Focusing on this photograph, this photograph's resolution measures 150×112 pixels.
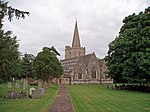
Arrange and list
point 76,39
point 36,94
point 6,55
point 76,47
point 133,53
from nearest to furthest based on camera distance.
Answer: point 6,55 → point 36,94 → point 133,53 → point 76,39 → point 76,47

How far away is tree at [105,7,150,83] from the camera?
3565 cm

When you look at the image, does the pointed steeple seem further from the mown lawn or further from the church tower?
the mown lawn

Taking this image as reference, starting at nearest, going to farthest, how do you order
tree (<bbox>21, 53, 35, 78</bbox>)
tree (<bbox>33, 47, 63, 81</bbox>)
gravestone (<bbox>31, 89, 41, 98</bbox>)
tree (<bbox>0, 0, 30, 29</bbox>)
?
tree (<bbox>0, 0, 30, 29</bbox>) < gravestone (<bbox>31, 89, 41, 98</bbox>) < tree (<bbox>33, 47, 63, 81</bbox>) < tree (<bbox>21, 53, 35, 78</bbox>)

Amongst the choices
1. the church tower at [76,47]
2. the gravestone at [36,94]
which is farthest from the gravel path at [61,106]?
the church tower at [76,47]

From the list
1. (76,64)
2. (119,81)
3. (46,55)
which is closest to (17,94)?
(46,55)

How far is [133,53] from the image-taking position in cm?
3725

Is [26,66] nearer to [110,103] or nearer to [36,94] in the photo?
[36,94]

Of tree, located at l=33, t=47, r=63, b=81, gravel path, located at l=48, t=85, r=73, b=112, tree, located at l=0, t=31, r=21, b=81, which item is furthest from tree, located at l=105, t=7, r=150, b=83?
tree, located at l=0, t=31, r=21, b=81

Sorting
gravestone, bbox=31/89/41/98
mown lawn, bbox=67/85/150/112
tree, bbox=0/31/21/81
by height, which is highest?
tree, bbox=0/31/21/81

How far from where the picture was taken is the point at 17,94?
2439cm

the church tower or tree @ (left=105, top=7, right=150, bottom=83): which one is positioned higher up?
the church tower

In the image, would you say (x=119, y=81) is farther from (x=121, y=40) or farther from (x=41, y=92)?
(x=41, y=92)

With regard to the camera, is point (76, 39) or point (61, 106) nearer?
point (61, 106)

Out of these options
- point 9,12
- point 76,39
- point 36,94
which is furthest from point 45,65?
point 76,39
